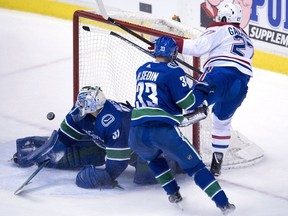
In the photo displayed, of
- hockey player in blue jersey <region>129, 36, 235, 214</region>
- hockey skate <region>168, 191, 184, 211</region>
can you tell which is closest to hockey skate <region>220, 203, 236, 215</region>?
hockey player in blue jersey <region>129, 36, 235, 214</region>

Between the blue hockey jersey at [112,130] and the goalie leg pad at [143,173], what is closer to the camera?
the blue hockey jersey at [112,130]

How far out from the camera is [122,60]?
6.99 meters

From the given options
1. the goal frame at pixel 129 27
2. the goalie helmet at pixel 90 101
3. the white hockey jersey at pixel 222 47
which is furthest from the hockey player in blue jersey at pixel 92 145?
the white hockey jersey at pixel 222 47

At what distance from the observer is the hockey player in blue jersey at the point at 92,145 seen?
6.06m

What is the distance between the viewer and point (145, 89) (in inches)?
224

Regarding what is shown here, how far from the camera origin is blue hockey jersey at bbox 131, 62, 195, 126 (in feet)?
18.5

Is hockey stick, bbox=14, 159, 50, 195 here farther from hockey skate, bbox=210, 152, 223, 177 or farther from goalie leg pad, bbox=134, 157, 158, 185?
hockey skate, bbox=210, 152, 223, 177

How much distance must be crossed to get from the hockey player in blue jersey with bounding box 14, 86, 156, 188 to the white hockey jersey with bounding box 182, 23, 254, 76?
0.52 meters

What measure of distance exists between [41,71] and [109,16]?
1921mm

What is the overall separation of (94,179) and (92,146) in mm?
336

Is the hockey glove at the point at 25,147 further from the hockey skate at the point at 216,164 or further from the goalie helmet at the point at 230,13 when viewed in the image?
the goalie helmet at the point at 230,13

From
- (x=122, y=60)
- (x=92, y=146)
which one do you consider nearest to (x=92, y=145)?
(x=92, y=146)

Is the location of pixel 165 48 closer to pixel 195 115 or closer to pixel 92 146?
pixel 195 115

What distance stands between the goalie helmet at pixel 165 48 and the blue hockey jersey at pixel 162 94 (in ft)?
0.16
